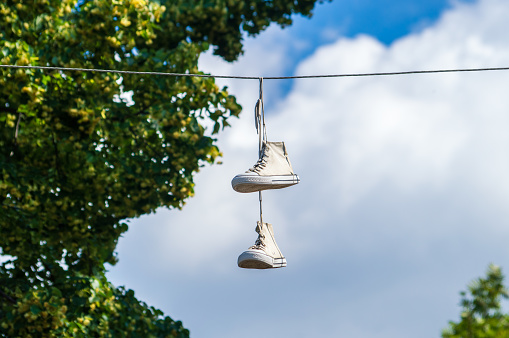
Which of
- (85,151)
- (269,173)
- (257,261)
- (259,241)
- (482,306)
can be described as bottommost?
(482,306)

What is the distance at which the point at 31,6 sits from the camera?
29.6ft

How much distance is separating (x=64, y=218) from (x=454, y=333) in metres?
6.85

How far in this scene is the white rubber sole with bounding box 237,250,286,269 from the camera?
5.84m

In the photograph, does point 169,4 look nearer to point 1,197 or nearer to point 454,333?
point 1,197

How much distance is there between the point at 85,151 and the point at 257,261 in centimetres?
368

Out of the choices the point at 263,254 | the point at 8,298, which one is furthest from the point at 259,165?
the point at 8,298

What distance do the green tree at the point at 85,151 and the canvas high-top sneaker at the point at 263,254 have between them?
3.04 meters

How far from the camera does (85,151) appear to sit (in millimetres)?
8797

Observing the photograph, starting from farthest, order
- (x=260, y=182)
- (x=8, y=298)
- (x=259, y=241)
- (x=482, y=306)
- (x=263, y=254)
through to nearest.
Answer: (x=8, y=298) < (x=259, y=241) < (x=263, y=254) < (x=260, y=182) < (x=482, y=306)

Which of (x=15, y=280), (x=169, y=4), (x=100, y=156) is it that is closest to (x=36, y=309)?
(x=15, y=280)

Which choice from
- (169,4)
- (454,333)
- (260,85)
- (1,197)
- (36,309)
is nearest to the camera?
(454,333)

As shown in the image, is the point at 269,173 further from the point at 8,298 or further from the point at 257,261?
the point at 8,298

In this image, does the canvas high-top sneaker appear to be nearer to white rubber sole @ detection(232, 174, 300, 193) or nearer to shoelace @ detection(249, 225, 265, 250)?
shoelace @ detection(249, 225, 265, 250)

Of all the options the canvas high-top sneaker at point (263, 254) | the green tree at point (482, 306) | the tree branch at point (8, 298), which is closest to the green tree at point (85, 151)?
the tree branch at point (8, 298)
